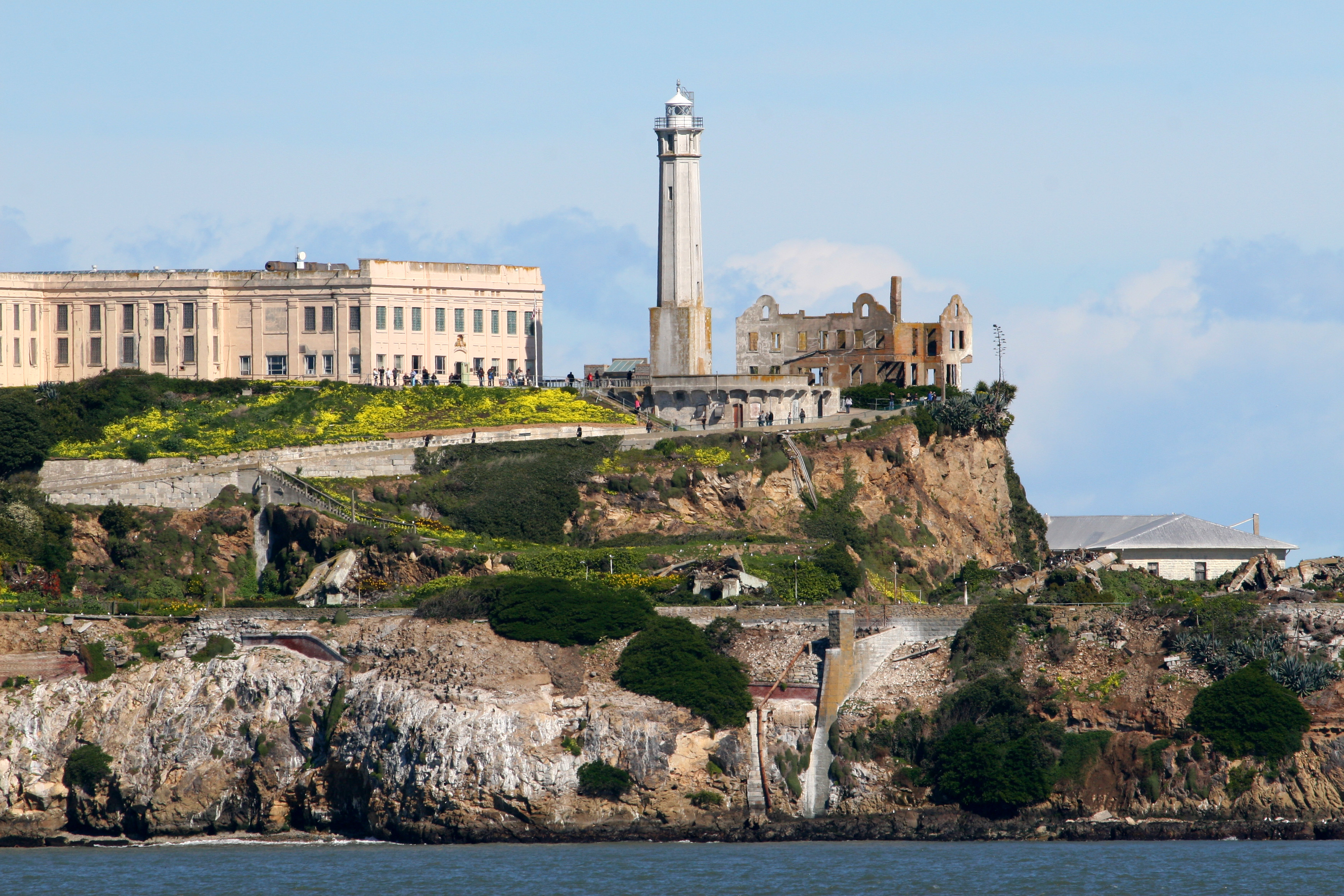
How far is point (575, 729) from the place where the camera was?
81.6 meters

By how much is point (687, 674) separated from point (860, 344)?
42.7m

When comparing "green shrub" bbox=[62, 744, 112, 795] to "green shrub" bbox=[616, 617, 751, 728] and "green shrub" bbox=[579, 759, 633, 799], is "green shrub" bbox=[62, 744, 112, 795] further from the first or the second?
"green shrub" bbox=[616, 617, 751, 728]

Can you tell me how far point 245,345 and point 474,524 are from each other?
23.6m

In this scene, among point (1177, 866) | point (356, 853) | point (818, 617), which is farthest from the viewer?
point (818, 617)

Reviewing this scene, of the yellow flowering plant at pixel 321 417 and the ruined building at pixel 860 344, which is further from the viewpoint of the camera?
the ruined building at pixel 860 344

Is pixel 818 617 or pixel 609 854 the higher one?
pixel 818 617

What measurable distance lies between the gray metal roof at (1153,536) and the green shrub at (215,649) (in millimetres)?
40912

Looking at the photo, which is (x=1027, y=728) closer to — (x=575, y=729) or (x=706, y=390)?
(x=575, y=729)

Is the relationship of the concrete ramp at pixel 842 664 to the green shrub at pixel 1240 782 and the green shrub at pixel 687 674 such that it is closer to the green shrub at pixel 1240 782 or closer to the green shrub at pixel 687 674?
the green shrub at pixel 687 674

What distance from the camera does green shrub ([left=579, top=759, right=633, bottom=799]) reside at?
8025 cm

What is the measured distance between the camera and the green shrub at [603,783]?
80.2 m

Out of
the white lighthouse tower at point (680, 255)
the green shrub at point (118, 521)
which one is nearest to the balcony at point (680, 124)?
the white lighthouse tower at point (680, 255)

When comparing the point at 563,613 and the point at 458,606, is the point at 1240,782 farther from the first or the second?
the point at 458,606

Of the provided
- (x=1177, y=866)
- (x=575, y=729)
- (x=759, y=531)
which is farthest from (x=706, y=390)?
(x=1177, y=866)
